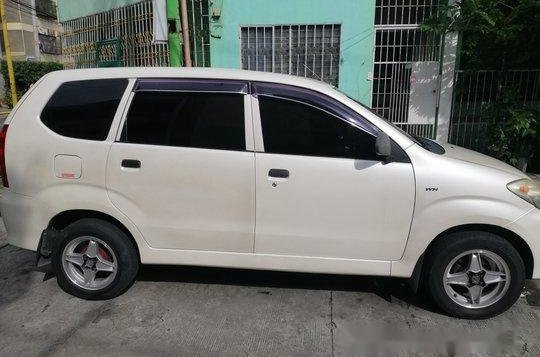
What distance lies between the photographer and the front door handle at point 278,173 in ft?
11.5

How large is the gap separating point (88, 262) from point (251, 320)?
145cm

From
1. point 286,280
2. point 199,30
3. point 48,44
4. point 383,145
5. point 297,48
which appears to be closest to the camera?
point 383,145

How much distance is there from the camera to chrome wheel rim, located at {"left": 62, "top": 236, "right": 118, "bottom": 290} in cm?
384

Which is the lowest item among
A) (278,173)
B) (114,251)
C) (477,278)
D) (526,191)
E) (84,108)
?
(477,278)

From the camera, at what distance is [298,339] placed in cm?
336

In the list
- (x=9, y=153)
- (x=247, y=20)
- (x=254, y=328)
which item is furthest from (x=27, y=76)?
(x=254, y=328)

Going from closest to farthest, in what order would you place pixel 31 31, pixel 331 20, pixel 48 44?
pixel 331 20
pixel 31 31
pixel 48 44

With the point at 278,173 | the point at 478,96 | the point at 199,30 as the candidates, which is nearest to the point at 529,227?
the point at 278,173

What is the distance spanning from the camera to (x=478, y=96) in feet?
29.2

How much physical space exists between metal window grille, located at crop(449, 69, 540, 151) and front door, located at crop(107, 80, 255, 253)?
622cm

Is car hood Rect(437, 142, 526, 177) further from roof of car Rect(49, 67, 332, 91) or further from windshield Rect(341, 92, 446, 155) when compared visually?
roof of car Rect(49, 67, 332, 91)

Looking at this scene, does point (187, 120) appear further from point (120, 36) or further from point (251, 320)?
point (120, 36)

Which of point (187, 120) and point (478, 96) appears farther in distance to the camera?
point (478, 96)

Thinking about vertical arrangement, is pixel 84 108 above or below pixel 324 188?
above
